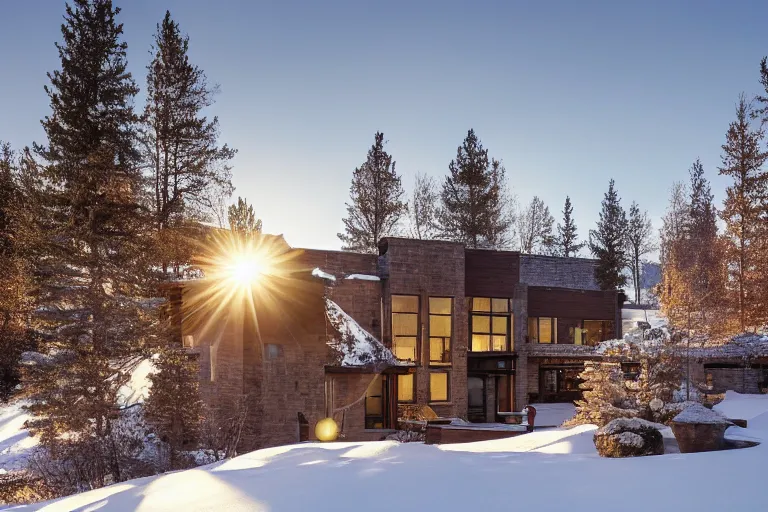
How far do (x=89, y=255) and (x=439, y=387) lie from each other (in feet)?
54.1

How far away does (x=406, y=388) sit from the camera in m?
28.4

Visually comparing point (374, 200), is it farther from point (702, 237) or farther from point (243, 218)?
point (702, 237)

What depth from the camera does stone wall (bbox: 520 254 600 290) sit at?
3900 centimetres

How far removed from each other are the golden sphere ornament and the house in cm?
19

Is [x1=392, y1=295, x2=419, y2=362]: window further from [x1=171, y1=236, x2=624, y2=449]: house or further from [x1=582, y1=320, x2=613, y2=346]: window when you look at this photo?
[x1=582, y1=320, x2=613, y2=346]: window

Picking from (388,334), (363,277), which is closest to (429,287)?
(388,334)

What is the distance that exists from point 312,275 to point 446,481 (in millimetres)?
12411

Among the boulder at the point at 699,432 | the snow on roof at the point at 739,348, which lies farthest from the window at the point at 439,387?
the boulder at the point at 699,432

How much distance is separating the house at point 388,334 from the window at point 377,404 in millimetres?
53

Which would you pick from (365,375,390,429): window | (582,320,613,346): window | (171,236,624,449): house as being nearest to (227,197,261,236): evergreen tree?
(171,236,624,449): house

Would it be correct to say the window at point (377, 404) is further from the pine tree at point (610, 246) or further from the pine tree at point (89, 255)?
the pine tree at point (610, 246)

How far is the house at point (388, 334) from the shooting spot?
743 inches

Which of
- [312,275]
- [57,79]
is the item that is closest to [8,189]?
[57,79]

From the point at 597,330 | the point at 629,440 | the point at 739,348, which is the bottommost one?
the point at 629,440
